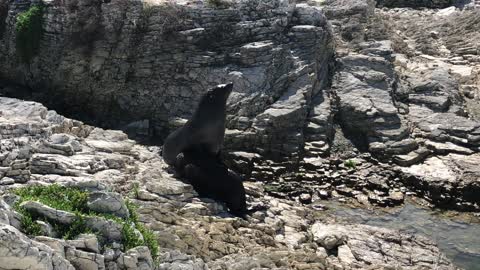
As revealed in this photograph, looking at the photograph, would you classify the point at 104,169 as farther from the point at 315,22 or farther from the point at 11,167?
the point at 315,22

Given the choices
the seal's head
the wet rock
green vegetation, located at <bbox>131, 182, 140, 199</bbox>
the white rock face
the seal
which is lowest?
the wet rock

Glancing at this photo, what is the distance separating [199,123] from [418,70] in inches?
471

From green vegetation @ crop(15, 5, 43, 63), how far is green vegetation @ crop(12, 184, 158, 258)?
12.3 meters

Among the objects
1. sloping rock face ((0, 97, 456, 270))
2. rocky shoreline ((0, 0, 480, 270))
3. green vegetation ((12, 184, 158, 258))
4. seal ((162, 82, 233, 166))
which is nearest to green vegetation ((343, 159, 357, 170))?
rocky shoreline ((0, 0, 480, 270))

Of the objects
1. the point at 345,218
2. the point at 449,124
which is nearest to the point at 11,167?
the point at 345,218

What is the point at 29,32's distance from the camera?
19.0m

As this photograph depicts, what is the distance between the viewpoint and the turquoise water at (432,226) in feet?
40.0

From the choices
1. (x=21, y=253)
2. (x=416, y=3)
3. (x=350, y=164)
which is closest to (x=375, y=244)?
(x=350, y=164)

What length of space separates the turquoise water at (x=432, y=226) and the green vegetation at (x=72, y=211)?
7.06m

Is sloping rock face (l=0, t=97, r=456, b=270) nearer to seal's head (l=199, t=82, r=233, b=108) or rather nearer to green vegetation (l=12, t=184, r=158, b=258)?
green vegetation (l=12, t=184, r=158, b=258)

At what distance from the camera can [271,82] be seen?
18.1m

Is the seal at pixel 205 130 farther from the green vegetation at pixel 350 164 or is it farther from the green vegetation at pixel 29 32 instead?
the green vegetation at pixel 29 32

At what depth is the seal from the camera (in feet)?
42.6

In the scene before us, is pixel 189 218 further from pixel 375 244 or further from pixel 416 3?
pixel 416 3
